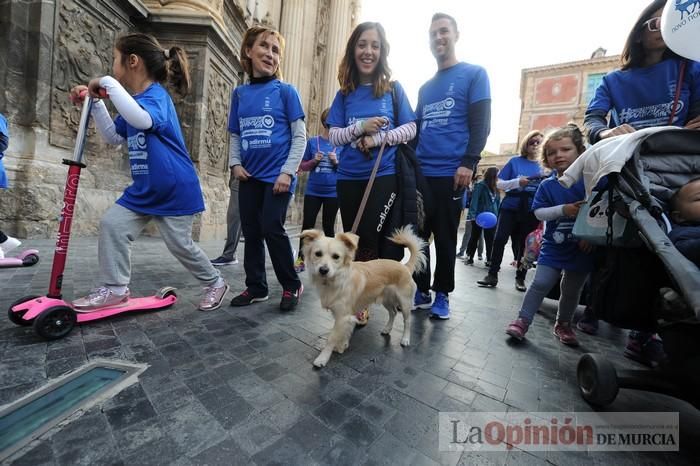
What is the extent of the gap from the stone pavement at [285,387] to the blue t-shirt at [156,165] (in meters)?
0.91

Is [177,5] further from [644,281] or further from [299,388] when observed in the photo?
[644,281]

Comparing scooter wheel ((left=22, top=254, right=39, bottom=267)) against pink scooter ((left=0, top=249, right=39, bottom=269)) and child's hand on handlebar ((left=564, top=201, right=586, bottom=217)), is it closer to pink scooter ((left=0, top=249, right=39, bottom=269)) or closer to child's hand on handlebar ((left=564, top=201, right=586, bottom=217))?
pink scooter ((left=0, top=249, right=39, bottom=269))

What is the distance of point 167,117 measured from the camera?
2.35 m

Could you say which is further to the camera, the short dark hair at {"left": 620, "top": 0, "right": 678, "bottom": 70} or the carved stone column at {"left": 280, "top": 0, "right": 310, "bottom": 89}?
the carved stone column at {"left": 280, "top": 0, "right": 310, "bottom": 89}

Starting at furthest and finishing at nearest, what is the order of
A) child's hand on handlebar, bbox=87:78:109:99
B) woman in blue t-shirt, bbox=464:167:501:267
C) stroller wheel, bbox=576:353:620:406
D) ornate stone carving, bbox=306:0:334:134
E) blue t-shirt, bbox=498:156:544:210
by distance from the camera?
ornate stone carving, bbox=306:0:334:134 → woman in blue t-shirt, bbox=464:167:501:267 → blue t-shirt, bbox=498:156:544:210 → child's hand on handlebar, bbox=87:78:109:99 → stroller wheel, bbox=576:353:620:406

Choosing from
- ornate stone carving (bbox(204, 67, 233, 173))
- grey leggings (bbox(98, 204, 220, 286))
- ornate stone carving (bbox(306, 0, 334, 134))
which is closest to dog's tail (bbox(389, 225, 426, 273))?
grey leggings (bbox(98, 204, 220, 286))

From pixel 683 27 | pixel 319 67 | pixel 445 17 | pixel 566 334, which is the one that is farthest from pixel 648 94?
pixel 319 67

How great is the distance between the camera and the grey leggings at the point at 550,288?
103 inches

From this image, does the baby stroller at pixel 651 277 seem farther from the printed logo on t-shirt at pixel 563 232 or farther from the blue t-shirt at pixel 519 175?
the blue t-shirt at pixel 519 175

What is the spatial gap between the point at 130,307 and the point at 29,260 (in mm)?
2010

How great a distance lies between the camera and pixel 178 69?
101 inches

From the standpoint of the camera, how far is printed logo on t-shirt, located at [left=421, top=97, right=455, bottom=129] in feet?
9.70

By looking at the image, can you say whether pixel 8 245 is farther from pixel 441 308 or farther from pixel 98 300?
pixel 441 308

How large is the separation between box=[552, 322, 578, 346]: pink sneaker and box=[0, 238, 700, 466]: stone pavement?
107mm
